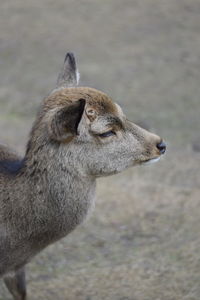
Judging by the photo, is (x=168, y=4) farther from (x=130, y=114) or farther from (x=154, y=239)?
(x=154, y=239)

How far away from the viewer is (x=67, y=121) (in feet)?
15.8

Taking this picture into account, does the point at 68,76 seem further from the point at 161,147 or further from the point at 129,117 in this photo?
the point at 129,117

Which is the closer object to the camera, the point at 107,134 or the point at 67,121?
the point at 67,121

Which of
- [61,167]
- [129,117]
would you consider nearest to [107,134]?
[61,167]

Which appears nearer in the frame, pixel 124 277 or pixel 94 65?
pixel 124 277

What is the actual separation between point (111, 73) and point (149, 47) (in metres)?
1.74

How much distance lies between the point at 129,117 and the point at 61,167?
680 cm

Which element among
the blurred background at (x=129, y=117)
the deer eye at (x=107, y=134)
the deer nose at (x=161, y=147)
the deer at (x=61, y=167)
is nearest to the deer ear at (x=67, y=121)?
the deer at (x=61, y=167)

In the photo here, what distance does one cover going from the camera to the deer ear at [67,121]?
4.70 metres

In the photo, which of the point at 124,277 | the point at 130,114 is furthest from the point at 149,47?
the point at 124,277

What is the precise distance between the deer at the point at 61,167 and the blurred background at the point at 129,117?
5.17ft

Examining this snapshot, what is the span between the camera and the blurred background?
23.0 ft

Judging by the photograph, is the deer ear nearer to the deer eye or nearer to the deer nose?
the deer eye

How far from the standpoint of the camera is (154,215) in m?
8.33
